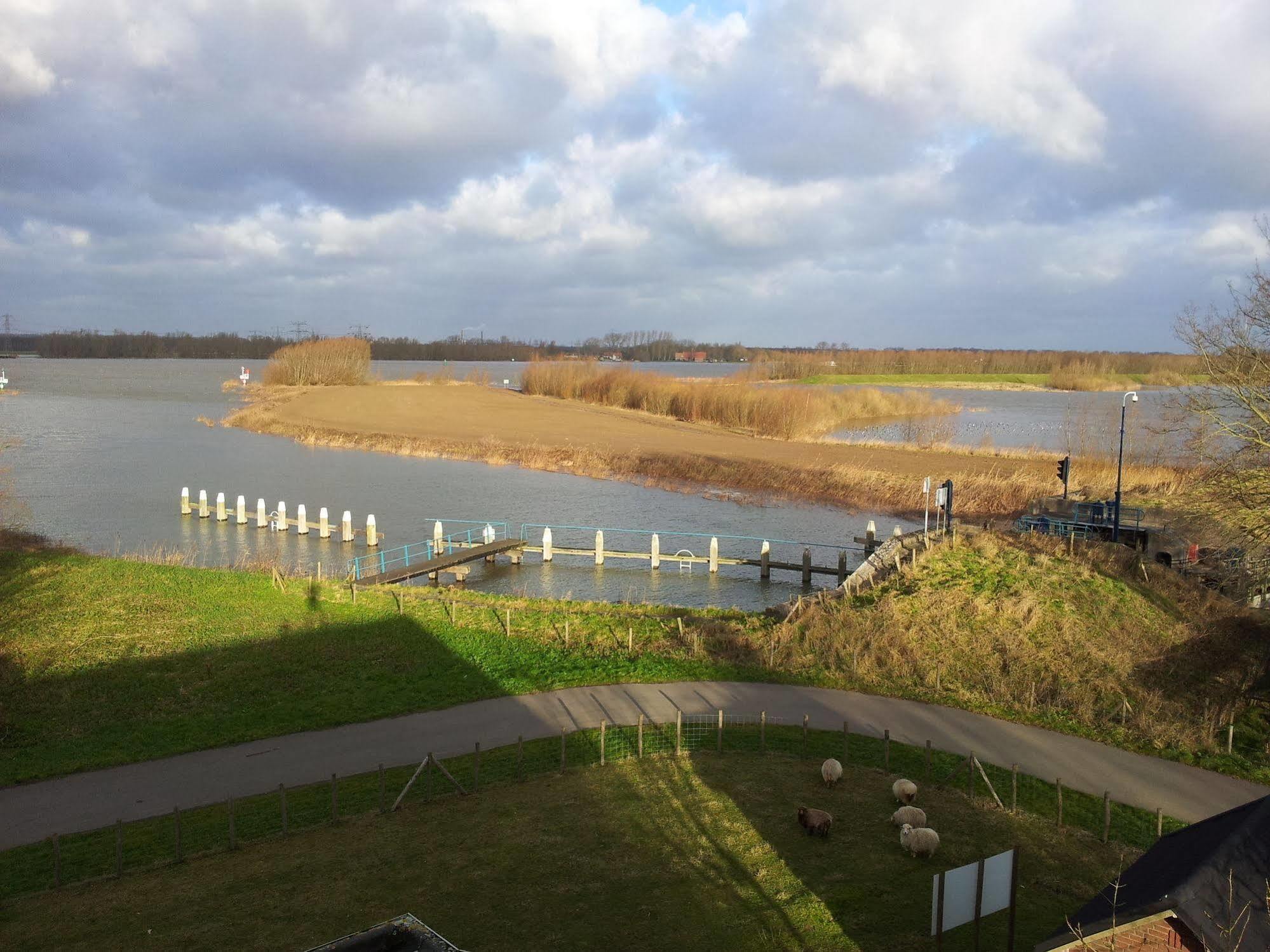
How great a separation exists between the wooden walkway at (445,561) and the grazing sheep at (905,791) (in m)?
18.1

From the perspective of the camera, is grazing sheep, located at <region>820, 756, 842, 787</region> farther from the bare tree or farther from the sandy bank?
the sandy bank

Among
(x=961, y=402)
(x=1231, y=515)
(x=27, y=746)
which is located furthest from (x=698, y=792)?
(x=961, y=402)

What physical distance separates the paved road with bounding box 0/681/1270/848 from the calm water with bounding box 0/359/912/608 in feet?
38.4

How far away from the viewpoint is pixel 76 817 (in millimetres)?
12688

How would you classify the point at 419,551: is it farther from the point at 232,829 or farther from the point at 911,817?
the point at 911,817

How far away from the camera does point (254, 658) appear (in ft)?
62.1

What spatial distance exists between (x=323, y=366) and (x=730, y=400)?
57938 millimetres

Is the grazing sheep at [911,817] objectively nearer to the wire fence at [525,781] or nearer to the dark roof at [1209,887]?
the wire fence at [525,781]

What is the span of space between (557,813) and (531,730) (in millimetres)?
3116

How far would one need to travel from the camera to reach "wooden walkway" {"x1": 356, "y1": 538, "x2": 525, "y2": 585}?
27812 millimetres

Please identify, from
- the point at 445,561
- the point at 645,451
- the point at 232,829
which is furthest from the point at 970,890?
the point at 645,451

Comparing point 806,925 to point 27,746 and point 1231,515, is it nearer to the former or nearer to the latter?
point 27,746

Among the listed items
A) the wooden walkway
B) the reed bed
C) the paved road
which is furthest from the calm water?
the reed bed

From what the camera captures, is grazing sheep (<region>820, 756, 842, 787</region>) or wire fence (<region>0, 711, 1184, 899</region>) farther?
grazing sheep (<region>820, 756, 842, 787</region>)
